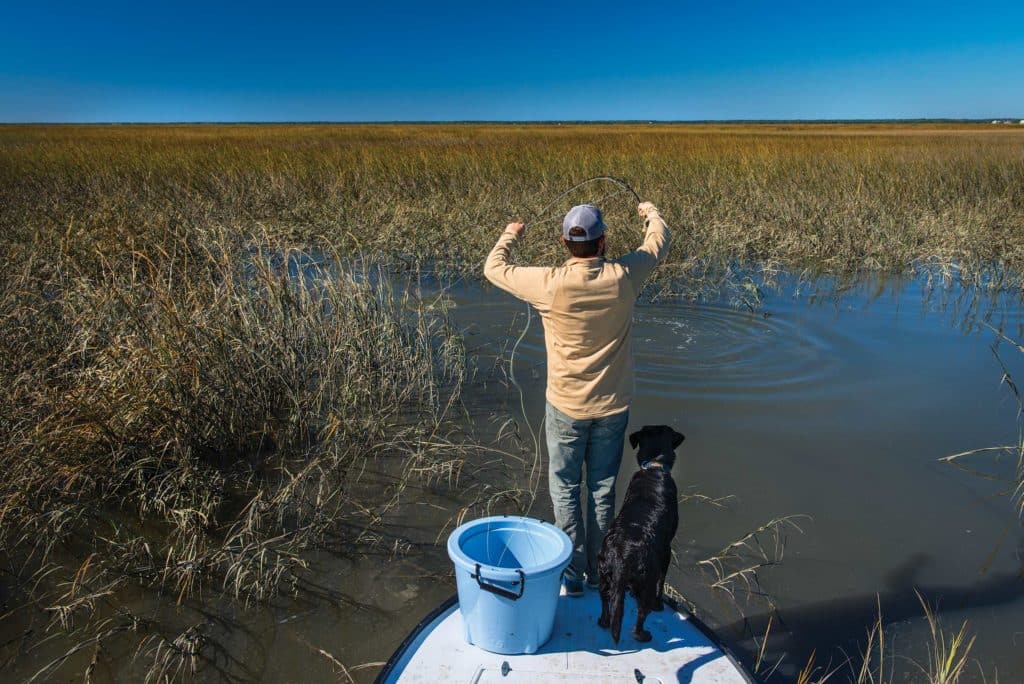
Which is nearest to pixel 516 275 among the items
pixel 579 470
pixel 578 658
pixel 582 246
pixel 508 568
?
pixel 582 246

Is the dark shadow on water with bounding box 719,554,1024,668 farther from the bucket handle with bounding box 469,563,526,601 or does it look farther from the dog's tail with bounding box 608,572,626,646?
the bucket handle with bounding box 469,563,526,601

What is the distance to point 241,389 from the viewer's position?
4.16 meters

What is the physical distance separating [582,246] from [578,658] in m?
1.44

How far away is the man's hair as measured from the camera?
2625 millimetres

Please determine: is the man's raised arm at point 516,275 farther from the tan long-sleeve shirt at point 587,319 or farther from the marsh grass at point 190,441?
the marsh grass at point 190,441

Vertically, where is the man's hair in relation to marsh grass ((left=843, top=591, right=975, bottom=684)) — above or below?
above

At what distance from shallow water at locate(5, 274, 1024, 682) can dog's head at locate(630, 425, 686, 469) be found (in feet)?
2.42

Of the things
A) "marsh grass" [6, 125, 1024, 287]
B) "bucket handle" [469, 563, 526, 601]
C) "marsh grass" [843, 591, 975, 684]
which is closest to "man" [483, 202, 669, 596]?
"bucket handle" [469, 563, 526, 601]

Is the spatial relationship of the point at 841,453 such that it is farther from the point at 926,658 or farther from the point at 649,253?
the point at 649,253

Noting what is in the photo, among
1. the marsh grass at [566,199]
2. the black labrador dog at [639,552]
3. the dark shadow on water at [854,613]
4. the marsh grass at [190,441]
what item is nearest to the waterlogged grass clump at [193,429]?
the marsh grass at [190,441]

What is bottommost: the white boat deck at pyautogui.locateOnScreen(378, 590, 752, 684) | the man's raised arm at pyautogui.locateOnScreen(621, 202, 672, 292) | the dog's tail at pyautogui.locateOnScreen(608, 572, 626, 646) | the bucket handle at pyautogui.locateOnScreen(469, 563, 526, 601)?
the white boat deck at pyautogui.locateOnScreen(378, 590, 752, 684)

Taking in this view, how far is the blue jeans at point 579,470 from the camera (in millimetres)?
2881

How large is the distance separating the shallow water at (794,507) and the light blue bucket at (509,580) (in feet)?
2.20

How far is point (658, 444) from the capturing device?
296 centimetres
